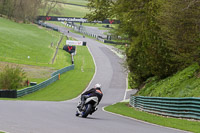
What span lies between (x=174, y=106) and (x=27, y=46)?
66767 mm

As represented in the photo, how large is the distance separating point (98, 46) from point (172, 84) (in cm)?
7914

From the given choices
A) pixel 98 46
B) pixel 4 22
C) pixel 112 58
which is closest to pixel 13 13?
pixel 4 22

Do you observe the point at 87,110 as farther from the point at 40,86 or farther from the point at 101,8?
the point at 40,86

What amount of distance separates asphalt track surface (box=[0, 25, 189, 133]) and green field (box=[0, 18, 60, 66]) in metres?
9.51

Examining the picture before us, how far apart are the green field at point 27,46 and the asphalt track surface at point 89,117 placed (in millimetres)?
9508

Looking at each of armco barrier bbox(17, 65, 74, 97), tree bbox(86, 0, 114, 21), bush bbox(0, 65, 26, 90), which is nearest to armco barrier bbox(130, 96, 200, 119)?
tree bbox(86, 0, 114, 21)

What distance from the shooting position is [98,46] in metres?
100

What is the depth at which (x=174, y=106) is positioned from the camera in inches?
705

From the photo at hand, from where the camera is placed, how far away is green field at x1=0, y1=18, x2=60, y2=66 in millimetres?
66500

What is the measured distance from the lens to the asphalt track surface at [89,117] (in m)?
11.5

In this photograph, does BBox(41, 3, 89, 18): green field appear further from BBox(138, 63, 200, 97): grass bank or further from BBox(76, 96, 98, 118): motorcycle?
BBox(76, 96, 98, 118): motorcycle

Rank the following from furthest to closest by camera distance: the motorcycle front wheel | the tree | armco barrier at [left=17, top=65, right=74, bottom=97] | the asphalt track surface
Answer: armco barrier at [left=17, top=65, right=74, bottom=97] → the tree → the motorcycle front wheel → the asphalt track surface

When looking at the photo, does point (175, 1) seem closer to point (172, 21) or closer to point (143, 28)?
point (172, 21)

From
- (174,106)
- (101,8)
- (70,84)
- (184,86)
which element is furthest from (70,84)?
(174,106)
